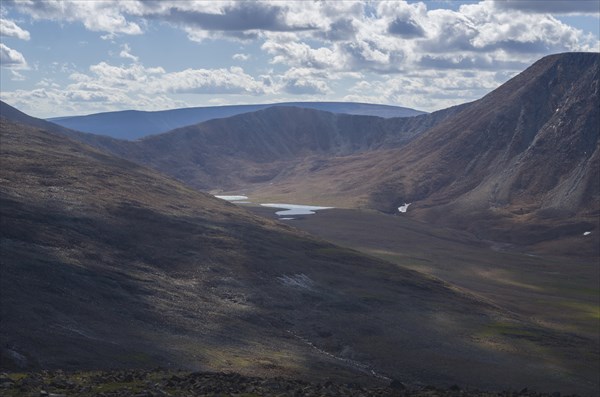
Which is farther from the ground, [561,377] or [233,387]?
[233,387]

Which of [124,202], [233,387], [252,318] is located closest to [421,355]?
A: [252,318]

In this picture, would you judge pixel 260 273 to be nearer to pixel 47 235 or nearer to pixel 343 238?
pixel 47 235

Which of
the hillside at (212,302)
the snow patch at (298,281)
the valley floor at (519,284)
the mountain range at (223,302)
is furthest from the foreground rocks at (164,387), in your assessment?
the snow patch at (298,281)

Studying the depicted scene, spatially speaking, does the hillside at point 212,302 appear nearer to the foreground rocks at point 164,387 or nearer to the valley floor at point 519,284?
the valley floor at point 519,284

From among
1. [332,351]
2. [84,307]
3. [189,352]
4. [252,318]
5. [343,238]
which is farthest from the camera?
[343,238]

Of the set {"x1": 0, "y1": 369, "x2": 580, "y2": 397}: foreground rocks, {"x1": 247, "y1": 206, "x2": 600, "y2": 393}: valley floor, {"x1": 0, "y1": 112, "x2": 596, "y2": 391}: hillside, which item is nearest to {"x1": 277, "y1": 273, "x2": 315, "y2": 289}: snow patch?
{"x1": 0, "y1": 112, "x2": 596, "y2": 391}: hillside

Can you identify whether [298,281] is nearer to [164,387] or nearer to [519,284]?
[519,284]

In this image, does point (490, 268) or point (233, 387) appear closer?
point (233, 387)
